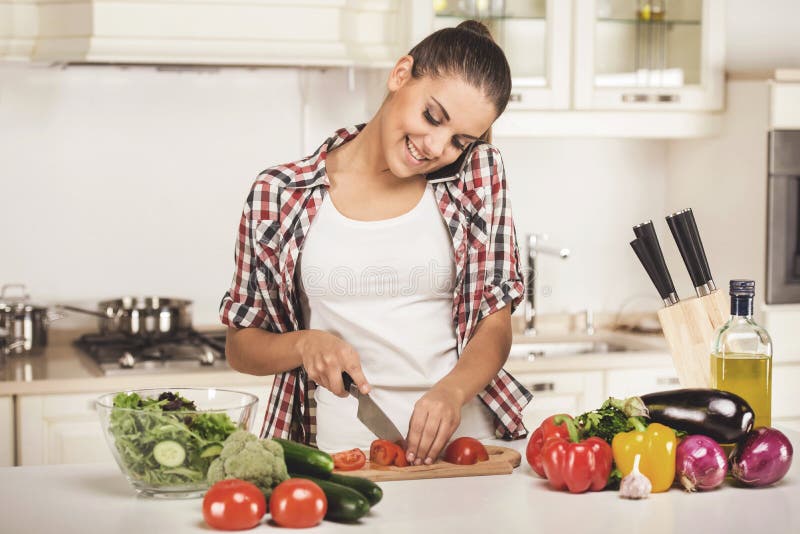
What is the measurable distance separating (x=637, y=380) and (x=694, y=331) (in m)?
1.40

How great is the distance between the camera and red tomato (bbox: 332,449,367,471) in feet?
→ 4.64

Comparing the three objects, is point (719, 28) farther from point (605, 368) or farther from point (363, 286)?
point (363, 286)

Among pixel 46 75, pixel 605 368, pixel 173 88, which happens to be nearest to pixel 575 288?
pixel 605 368

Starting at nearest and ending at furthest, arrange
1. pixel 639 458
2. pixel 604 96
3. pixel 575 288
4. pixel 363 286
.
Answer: pixel 639 458
pixel 363 286
pixel 604 96
pixel 575 288

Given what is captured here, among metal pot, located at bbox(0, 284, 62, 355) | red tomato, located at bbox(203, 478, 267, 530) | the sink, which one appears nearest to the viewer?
red tomato, located at bbox(203, 478, 267, 530)

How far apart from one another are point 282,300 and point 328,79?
5.64 feet

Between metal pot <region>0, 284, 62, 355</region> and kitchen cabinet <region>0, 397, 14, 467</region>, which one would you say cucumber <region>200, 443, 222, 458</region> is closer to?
kitchen cabinet <region>0, 397, 14, 467</region>

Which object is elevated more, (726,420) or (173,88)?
(173,88)

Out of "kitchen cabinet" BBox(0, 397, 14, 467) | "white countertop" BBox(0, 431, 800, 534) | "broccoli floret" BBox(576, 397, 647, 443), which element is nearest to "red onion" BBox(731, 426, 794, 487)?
"white countertop" BBox(0, 431, 800, 534)

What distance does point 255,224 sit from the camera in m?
1.70

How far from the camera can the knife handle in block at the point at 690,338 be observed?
166cm

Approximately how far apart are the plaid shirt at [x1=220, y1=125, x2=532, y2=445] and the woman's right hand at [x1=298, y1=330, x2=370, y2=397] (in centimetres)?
22

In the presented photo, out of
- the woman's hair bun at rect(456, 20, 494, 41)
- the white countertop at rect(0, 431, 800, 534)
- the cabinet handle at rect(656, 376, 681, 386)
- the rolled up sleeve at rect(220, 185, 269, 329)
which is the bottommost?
the cabinet handle at rect(656, 376, 681, 386)

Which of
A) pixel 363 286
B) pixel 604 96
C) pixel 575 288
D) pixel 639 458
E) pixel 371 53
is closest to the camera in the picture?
pixel 639 458
